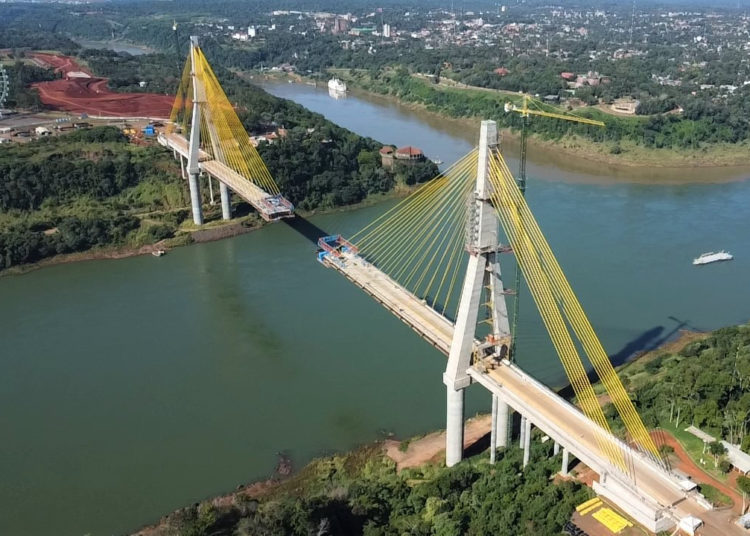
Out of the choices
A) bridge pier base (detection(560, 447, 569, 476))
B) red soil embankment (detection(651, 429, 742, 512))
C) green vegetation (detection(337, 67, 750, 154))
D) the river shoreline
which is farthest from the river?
green vegetation (detection(337, 67, 750, 154))

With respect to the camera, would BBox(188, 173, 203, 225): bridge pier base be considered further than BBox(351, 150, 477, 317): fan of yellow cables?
Yes

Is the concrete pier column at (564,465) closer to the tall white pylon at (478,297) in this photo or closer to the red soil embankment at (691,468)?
the tall white pylon at (478,297)

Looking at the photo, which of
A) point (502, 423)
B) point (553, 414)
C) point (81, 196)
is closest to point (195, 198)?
point (81, 196)

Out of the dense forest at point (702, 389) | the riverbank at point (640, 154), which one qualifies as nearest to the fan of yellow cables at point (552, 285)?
the dense forest at point (702, 389)

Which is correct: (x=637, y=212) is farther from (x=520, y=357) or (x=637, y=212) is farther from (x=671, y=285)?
(x=520, y=357)

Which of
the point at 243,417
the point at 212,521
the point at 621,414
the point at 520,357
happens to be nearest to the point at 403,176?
the point at 520,357

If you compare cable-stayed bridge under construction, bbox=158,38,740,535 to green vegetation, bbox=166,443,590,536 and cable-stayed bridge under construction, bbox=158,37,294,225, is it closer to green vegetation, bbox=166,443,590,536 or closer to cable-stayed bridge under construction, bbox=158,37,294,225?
green vegetation, bbox=166,443,590,536
